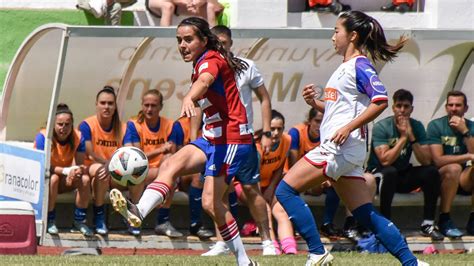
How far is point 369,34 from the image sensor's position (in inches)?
363

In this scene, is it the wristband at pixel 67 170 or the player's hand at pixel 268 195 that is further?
the player's hand at pixel 268 195

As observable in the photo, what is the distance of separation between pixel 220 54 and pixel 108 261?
190 cm

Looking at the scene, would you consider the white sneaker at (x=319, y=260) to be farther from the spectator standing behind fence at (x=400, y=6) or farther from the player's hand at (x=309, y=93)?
the spectator standing behind fence at (x=400, y=6)

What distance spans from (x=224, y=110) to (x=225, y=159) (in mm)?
354

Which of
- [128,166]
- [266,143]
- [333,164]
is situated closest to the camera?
[333,164]

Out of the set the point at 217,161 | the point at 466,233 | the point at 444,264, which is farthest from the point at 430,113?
the point at 217,161

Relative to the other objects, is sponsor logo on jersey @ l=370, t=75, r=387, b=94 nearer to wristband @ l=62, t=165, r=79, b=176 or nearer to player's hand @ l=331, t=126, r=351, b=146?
player's hand @ l=331, t=126, r=351, b=146

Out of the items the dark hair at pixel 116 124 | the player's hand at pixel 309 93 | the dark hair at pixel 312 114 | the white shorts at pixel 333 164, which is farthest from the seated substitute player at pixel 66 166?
the white shorts at pixel 333 164

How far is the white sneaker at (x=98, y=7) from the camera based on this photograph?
51.6ft

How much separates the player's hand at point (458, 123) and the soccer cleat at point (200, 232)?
2.69 m

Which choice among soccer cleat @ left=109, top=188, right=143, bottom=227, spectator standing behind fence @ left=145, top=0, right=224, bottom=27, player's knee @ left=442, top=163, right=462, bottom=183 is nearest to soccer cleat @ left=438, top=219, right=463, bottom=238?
player's knee @ left=442, top=163, right=462, bottom=183

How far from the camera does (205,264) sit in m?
10.2

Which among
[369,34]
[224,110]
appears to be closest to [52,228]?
[224,110]

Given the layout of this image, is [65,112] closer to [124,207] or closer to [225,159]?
[225,159]
